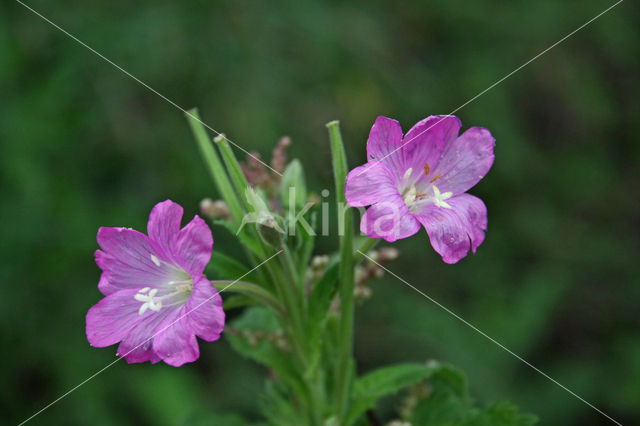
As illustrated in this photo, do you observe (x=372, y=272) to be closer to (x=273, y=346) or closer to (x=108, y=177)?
(x=273, y=346)

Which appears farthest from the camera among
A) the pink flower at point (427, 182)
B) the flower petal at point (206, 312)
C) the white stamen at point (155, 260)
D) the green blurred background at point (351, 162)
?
the green blurred background at point (351, 162)

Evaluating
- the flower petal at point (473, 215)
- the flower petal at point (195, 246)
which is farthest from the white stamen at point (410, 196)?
the flower petal at point (195, 246)

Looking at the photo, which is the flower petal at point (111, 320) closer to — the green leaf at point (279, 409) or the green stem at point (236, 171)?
the green stem at point (236, 171)

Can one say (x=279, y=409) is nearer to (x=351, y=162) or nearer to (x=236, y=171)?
(x=236, y=171)

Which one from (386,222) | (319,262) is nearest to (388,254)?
(319,262)

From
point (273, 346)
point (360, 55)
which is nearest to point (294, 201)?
point (273, 346)

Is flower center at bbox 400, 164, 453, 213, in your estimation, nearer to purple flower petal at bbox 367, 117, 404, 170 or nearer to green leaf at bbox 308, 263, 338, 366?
purple flower petal at bbox 367, 117, 404, 170
